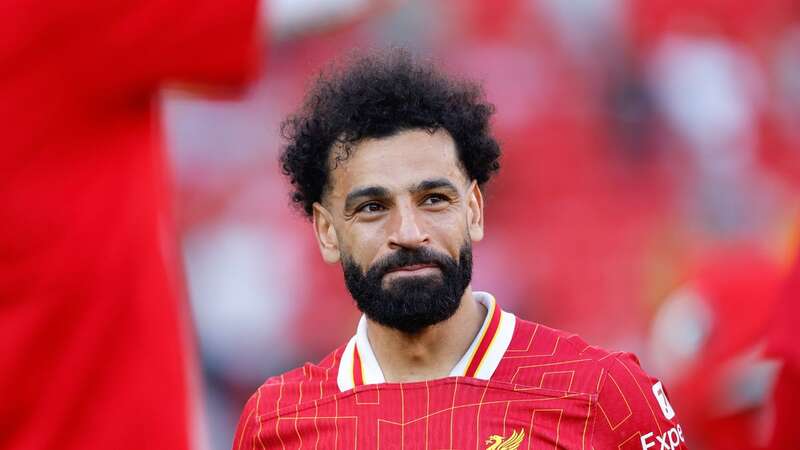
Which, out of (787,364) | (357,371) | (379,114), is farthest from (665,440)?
(787,364)

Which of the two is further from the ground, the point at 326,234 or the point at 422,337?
the point at 326,234

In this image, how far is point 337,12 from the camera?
24.7 feet

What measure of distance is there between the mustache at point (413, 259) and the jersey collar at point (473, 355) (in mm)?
205

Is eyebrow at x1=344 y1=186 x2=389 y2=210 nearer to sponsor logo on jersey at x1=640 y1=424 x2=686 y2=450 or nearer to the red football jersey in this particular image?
the red football jersey

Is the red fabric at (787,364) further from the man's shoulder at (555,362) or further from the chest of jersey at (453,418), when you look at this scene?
the chest of jersey at (453,418)

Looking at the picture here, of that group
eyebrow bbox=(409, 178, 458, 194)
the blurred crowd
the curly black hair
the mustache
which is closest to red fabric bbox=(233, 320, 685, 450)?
the mustache

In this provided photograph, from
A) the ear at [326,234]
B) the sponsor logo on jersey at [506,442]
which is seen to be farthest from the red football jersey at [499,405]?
the ear at [326,234]

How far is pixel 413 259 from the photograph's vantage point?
2957mm

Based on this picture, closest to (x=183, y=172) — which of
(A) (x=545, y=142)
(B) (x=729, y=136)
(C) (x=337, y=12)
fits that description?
(C) (x=337, y=12)

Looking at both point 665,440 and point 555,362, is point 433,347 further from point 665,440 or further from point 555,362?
point 665,440

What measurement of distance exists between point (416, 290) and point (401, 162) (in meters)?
0.27

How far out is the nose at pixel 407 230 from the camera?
294 cm

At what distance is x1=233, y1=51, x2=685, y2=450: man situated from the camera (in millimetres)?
2906

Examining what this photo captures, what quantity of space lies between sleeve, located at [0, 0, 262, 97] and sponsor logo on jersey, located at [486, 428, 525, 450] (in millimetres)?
930
